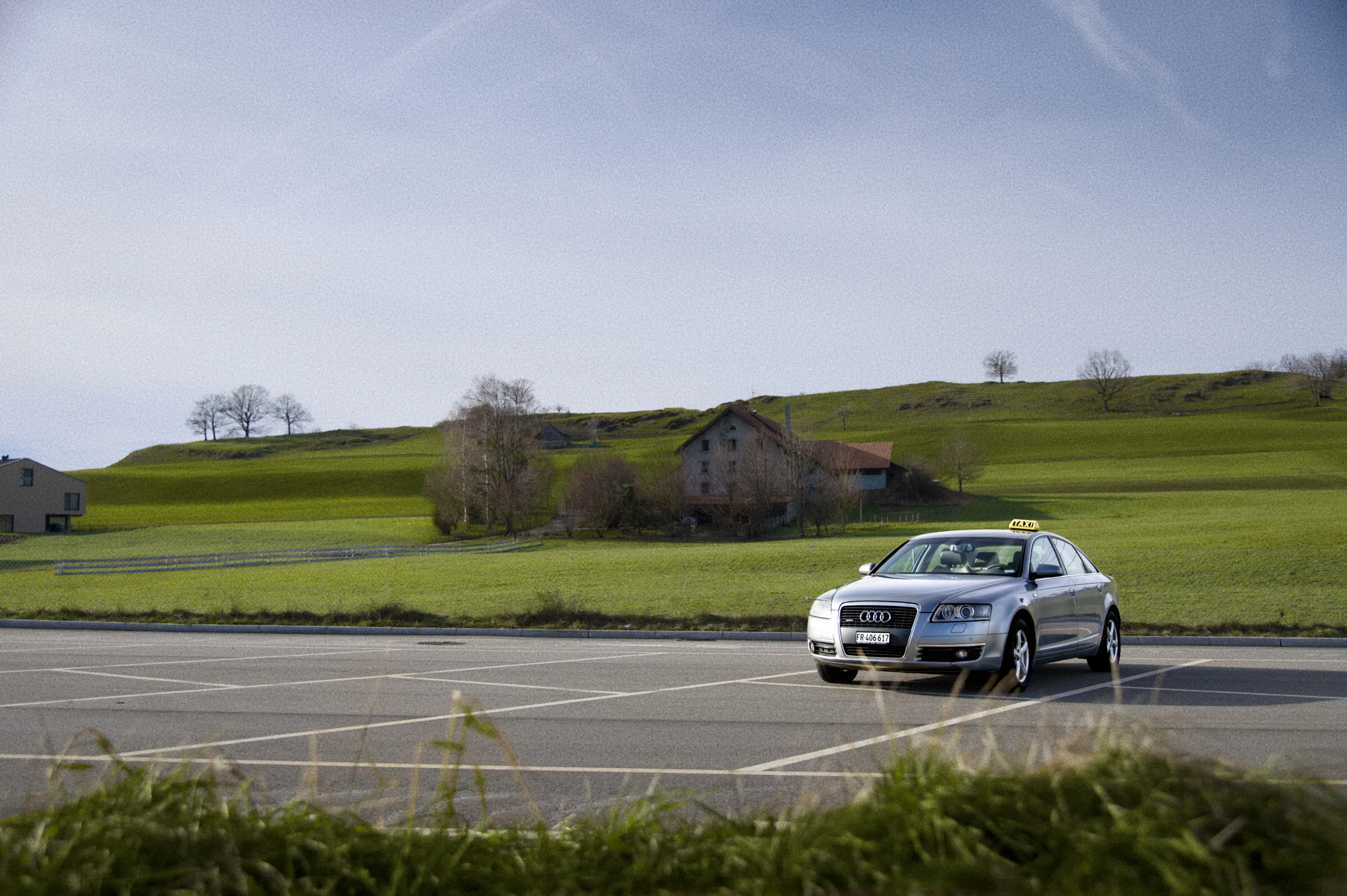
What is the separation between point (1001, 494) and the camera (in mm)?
85062

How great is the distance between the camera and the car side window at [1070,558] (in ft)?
44.6

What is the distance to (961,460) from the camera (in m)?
88.5

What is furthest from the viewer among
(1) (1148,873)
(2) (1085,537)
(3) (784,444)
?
(3) (784,444)

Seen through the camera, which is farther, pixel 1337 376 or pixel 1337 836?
pixel 1337 376

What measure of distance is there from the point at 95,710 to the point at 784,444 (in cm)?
6268

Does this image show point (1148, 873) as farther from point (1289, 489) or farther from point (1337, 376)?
point (1337, 376)

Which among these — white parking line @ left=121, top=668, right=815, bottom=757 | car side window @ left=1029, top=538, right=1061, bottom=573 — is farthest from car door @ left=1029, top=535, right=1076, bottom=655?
white parking line @ left=121, top=668, right=815, bottom=757

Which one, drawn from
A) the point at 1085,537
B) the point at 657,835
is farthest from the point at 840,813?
the point at 1085,537

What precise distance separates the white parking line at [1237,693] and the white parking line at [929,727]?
323 millimetres

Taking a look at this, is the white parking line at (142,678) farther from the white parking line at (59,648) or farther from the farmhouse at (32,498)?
the farmhouse at (32,498)

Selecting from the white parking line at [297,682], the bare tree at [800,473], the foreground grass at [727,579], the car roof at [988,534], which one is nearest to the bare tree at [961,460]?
the bare tree at [800,473]

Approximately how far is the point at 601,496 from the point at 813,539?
2259cm

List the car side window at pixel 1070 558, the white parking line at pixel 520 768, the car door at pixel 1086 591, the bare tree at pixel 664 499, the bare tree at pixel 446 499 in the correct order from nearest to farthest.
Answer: the white parking line at pixel 520 768
the car door at pixel 1086 591
the car side window at pixel 1070 558
the bare tree at pixel 664 499
the bare tree at pixel 446 499

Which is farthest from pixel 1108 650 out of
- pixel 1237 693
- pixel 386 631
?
pixel 386 631
